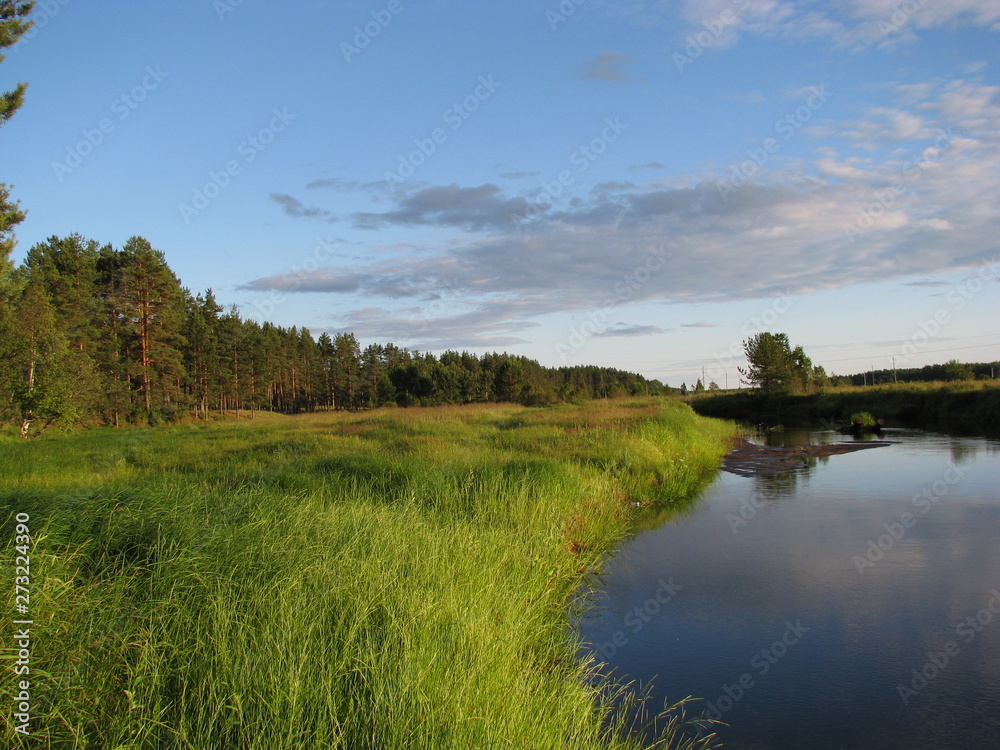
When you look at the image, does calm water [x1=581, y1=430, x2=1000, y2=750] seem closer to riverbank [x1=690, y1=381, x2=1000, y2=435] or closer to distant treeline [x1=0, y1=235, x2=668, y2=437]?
distant treeline [x1=0, y1=235, x2=668, y2=437]

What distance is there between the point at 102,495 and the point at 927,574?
29.7ft

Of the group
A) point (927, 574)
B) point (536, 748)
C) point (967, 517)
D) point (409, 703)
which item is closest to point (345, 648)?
point (409, 703)

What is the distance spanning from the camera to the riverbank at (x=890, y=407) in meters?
29.6

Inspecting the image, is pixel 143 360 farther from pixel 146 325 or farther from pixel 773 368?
pixel 773 368

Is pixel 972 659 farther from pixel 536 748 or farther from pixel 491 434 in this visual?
pixel 491 434

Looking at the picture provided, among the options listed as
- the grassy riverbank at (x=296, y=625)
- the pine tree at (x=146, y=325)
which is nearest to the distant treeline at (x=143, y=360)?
the pine tree at (x=146, y=325)

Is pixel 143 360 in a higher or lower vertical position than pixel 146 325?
lower

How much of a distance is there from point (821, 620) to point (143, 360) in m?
40.0

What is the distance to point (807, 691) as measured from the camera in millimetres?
4965

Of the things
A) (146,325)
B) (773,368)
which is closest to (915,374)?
(773,368)

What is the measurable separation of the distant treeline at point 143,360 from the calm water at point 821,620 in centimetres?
1490

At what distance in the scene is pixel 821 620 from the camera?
20.8 feet

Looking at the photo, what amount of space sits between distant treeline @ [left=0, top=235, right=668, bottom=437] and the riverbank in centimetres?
819

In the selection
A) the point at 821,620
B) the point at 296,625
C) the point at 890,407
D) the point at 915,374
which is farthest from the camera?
the point at 915,374
